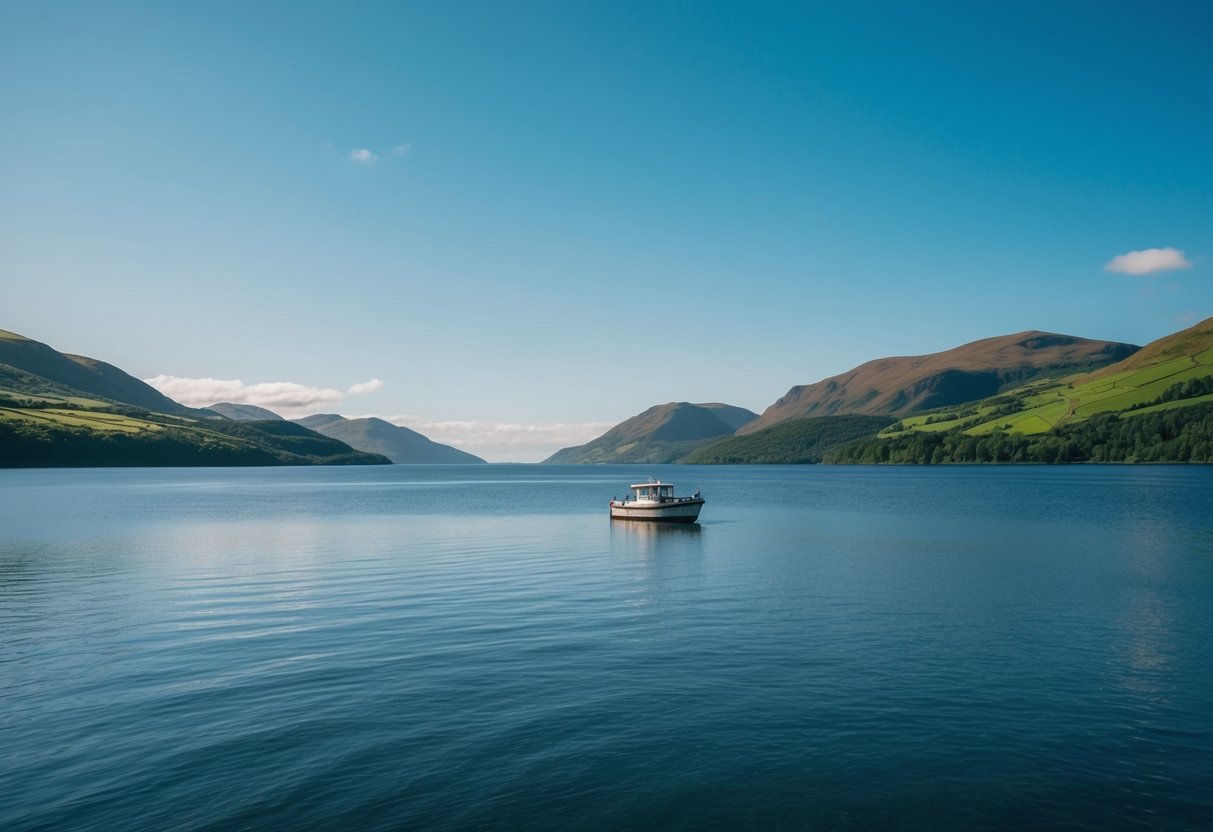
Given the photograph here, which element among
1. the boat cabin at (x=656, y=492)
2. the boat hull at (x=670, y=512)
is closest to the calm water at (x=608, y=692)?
the boat hull at (x=670, y=512)

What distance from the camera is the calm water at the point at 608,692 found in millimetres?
15703

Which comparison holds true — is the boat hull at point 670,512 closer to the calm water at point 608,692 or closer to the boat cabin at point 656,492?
the boat cabin at point 656,492

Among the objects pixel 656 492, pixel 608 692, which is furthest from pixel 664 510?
pixel 608 692

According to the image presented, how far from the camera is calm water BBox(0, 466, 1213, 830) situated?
1570cm

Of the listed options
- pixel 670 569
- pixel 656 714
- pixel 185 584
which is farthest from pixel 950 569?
pixel 185 584

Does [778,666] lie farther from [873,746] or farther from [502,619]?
[502,619]

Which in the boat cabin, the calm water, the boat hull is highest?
the boat cabin

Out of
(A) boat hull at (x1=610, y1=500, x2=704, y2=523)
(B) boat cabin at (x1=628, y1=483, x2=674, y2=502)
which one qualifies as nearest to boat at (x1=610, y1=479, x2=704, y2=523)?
(A) boat hull at (x1=610, y1=500, x2=704, y2=523)

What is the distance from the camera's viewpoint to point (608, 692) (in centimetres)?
2277

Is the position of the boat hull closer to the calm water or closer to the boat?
the boat

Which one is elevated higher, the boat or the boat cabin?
the boat cabin

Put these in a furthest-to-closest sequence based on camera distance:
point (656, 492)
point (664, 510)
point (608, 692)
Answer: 1. point (656, 492)
2. point (664, 510)
3. point (608, 692)

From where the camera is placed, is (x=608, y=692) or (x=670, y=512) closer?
(x=608, y=692)

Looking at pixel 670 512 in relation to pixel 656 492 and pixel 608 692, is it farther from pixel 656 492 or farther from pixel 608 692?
pixel 608 692
